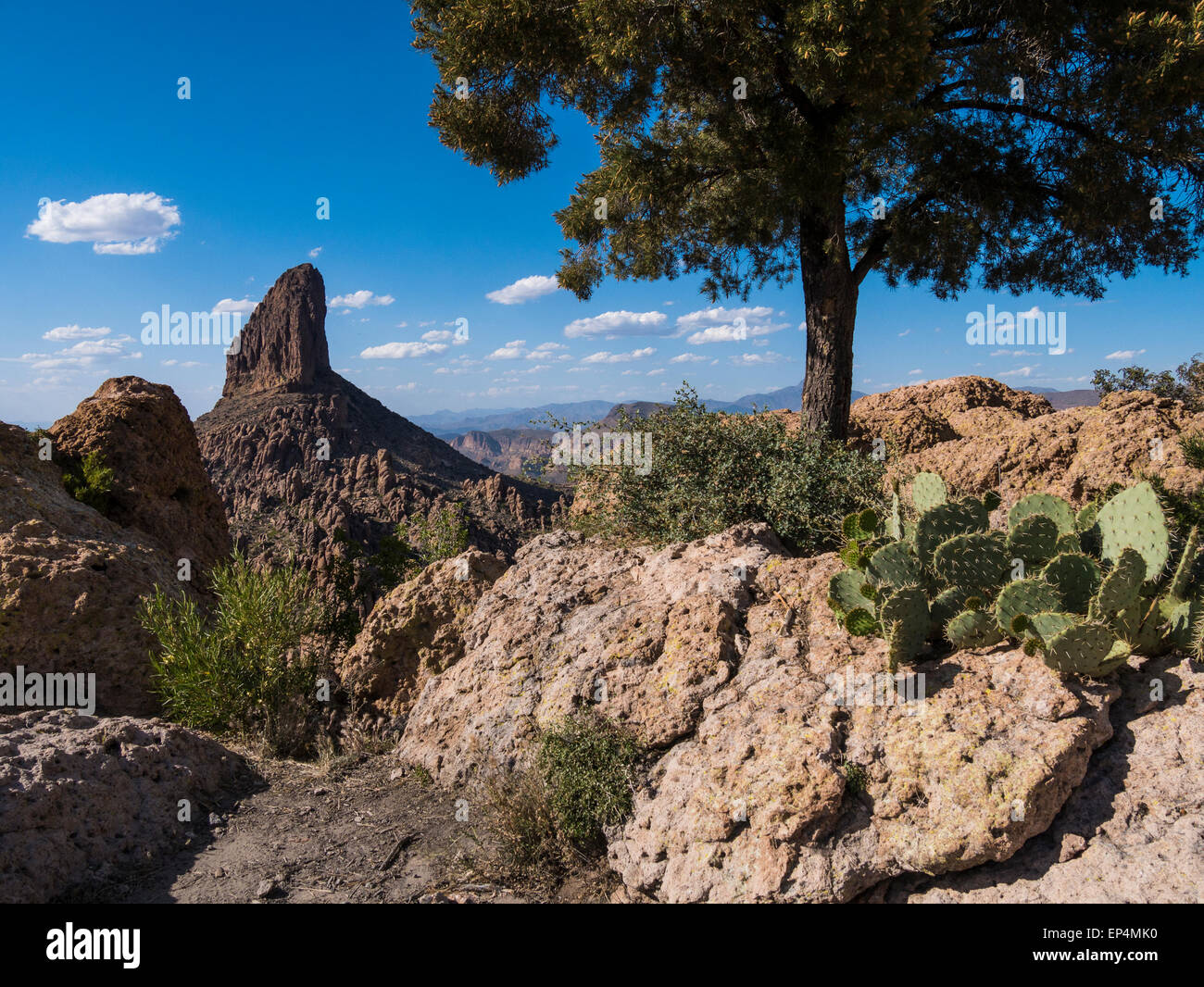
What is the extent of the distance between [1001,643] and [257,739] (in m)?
5.13

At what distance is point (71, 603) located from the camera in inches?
233

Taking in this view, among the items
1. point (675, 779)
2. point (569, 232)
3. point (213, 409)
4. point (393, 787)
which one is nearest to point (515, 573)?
point (393, 787)

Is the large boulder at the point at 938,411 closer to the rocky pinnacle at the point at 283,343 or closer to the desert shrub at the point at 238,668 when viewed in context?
the desert shrub at the point at 238,668

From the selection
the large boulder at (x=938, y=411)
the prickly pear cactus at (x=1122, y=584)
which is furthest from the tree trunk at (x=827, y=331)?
the prickly pear cactus at (x=1122, y=584)

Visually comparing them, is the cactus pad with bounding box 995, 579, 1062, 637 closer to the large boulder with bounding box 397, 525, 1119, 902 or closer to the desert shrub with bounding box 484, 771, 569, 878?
the large boulder with bounding box 397, 525, 1119, 902

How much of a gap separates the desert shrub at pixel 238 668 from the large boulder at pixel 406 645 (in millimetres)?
413

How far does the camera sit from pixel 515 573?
247 inches

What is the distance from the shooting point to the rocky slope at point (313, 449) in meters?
59.2

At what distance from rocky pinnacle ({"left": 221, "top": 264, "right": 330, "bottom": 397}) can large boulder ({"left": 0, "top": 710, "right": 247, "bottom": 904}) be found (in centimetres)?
9472

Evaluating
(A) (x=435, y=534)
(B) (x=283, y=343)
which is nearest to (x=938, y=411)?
(A) (x=435, y=534)

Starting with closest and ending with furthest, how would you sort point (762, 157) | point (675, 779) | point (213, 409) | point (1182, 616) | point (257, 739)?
point (1182, 616) < point (675, 779) < point (257, 739) < point (762, 157) < point (213, 409)

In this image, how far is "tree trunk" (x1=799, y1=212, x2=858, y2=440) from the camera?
861cm

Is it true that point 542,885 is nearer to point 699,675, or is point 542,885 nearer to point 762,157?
point 699,675

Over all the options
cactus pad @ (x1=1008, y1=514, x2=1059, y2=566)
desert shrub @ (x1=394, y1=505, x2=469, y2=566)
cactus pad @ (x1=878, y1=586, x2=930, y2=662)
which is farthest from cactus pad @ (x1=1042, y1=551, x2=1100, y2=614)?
desert shrub @ (x1=394, y1=505, x2=469, y2=566)
